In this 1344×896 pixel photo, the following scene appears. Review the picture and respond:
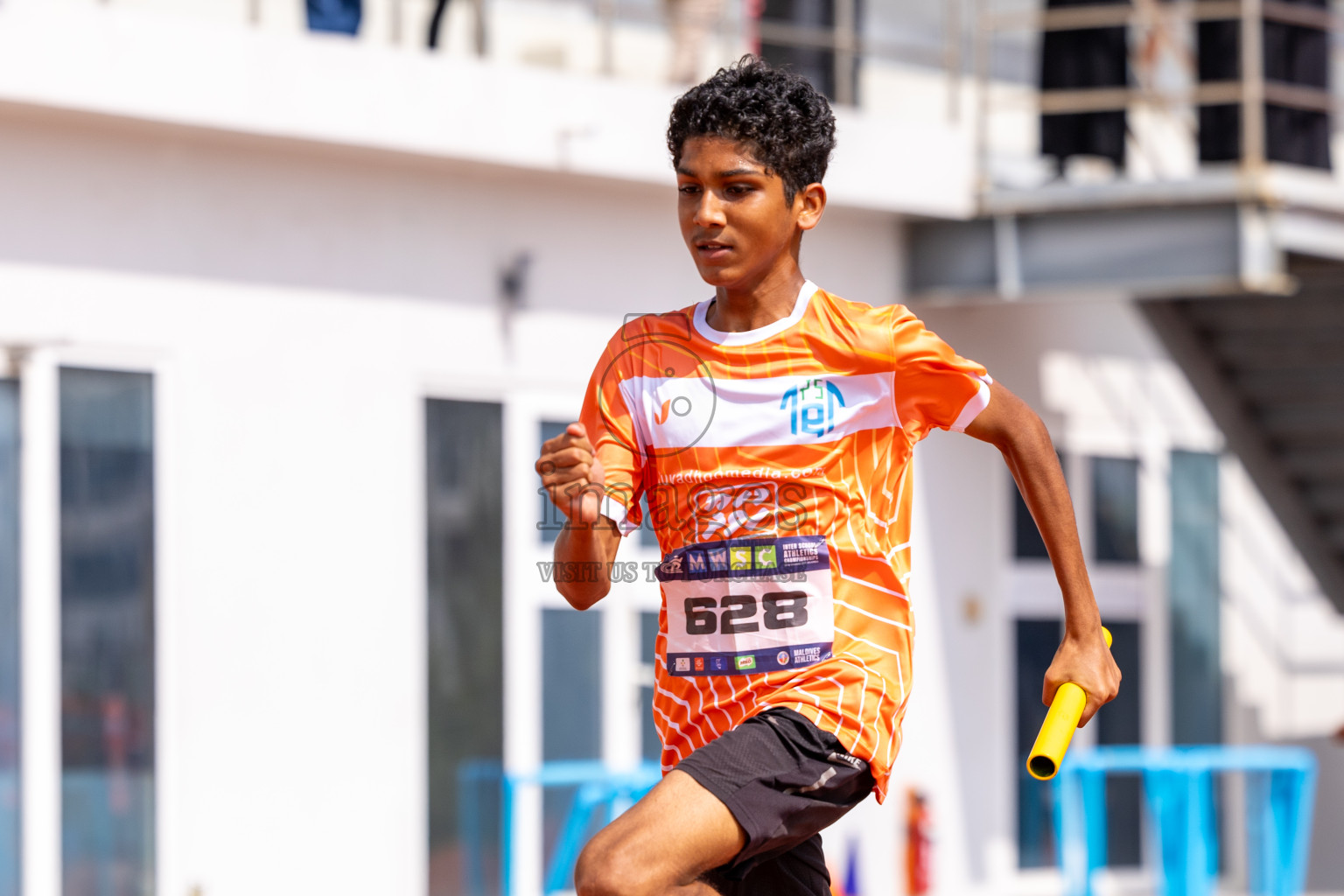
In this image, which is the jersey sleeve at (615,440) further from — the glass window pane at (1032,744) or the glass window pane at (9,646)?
the glass window pane at (1032,744)

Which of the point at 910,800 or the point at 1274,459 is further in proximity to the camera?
the point at 1274,459

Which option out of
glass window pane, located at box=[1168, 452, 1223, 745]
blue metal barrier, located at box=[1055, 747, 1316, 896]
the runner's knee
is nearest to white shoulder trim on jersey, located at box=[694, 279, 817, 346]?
the runner's knee

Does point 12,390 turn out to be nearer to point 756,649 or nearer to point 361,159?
point 361,159

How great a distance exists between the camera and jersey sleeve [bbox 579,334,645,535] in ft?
11.4

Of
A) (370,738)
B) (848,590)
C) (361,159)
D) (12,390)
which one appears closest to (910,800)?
(370,738)

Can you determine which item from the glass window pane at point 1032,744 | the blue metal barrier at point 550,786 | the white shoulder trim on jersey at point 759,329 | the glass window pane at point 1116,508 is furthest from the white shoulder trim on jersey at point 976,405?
the glass window pane at point 1116,508

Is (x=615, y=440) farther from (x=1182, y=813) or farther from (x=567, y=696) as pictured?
(x=1182, y=813)

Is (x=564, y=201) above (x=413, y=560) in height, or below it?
above

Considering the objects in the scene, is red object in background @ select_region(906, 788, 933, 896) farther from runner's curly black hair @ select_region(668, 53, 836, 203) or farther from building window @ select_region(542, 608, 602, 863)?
runner's curly black hair @ select_region(668, 53, 836, 203)

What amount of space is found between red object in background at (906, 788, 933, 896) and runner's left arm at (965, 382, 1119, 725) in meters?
6.42

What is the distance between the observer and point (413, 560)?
831 cm

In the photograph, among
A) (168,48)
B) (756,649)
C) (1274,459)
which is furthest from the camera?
(1274,459)

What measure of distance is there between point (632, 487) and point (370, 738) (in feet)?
16.1

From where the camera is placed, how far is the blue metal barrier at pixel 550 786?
8297 millimetres
